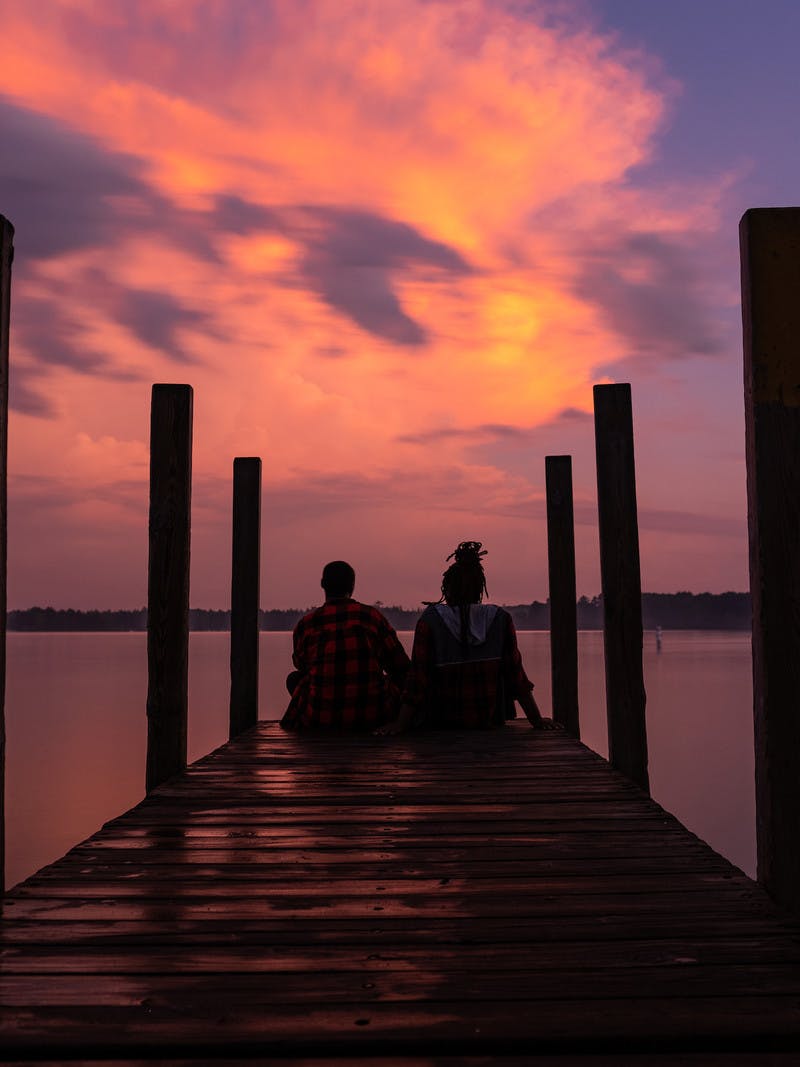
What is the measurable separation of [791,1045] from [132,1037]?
55.2 inches

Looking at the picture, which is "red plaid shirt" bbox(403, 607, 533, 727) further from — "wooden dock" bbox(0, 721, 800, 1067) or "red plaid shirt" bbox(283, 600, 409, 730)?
"wooden dock" bbox(0, 721, 800, 1067)

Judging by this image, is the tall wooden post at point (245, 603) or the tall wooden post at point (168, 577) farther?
the tall wooden post at point (245, 603)

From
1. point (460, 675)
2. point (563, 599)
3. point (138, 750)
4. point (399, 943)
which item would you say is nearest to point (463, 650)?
point (460, 675)

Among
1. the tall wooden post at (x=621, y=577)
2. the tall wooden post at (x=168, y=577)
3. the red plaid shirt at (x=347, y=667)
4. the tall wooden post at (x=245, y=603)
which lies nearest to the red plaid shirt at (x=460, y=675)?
the red plaid shirt at (x=347, y=667)

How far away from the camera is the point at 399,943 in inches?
97.0

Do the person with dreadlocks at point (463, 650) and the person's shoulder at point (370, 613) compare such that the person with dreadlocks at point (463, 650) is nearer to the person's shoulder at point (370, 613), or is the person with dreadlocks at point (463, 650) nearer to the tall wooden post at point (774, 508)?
the person's shoulder at point (370, 613)

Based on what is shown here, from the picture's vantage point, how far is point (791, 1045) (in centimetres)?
192

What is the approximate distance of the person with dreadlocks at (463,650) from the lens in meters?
6.39

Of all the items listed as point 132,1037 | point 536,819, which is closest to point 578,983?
point 132,1037

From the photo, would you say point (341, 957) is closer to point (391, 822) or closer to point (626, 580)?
point (391, 822)

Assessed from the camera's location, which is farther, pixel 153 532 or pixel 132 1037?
pixel 153 532

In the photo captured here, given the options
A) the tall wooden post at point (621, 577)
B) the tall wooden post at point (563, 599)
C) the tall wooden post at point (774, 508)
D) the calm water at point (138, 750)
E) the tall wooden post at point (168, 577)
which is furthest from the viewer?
the calm water at point (138, 750)

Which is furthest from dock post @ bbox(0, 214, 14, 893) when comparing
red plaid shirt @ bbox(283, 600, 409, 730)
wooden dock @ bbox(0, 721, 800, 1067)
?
red plaid shirt @ bbox(283, 600, 409, 730)

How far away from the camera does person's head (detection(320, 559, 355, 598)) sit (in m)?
6.39
